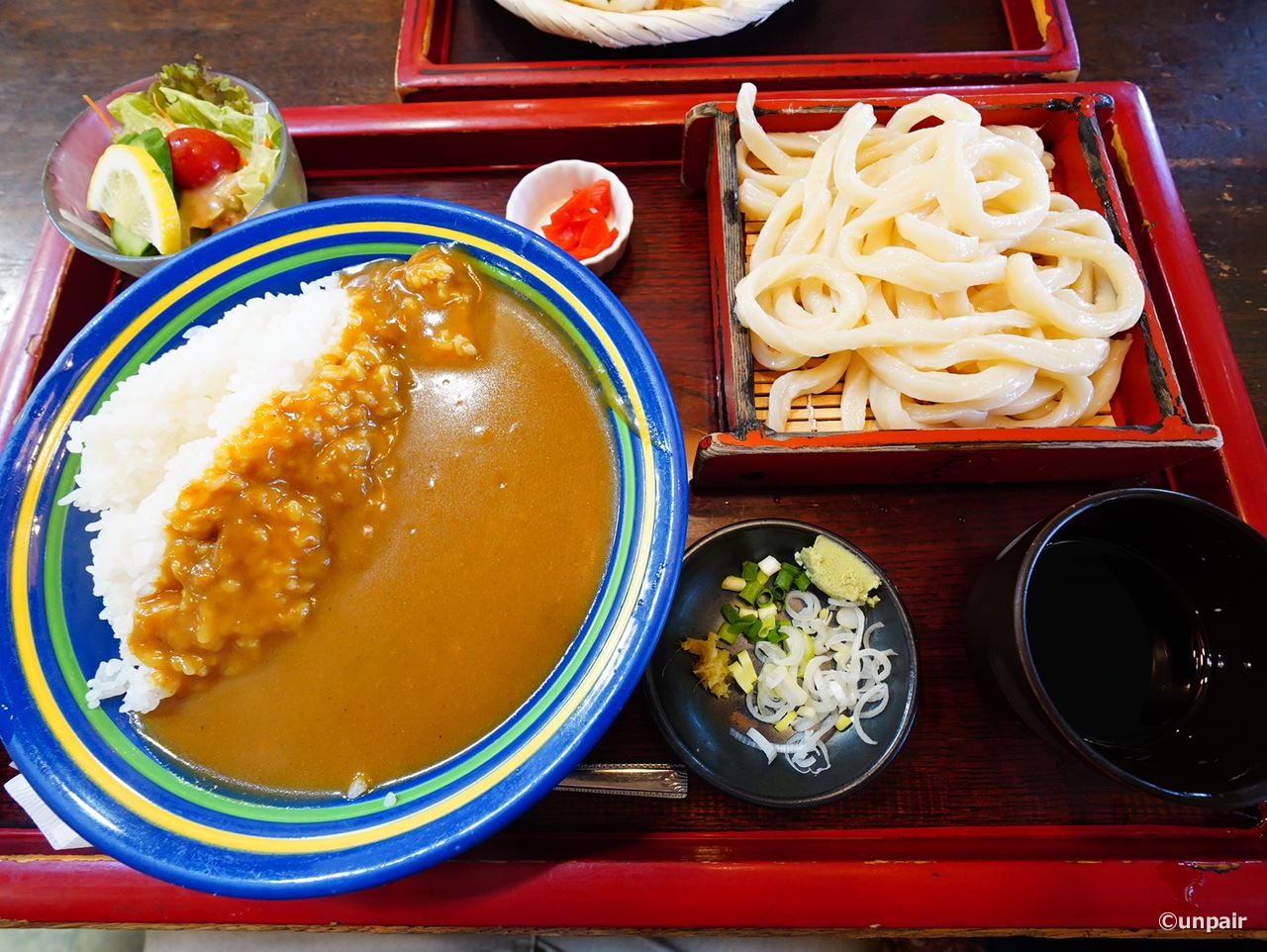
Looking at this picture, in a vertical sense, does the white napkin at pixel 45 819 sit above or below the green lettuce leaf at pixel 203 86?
below

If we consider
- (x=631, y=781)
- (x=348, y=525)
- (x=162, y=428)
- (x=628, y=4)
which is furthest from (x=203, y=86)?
(x=631, y=781)

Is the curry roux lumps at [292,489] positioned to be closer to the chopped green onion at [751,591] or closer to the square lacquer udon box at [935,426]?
the square lacquer udon box at [935,426]

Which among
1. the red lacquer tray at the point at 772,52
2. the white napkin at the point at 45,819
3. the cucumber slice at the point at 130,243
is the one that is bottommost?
the white napkin at the point at 45,819

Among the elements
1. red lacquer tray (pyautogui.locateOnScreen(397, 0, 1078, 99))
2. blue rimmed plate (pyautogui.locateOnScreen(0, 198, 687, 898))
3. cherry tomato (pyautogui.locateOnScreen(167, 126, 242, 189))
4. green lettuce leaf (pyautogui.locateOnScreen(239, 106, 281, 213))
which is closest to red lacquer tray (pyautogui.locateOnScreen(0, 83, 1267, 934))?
blue rimmed plate (pyautogui.locateOnScreen(0, 198, 687, 898))

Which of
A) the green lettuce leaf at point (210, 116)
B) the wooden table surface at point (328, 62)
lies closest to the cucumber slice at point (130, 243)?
the green lettuce leaf at point (210, 116)

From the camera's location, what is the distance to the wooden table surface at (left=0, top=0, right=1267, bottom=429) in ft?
8.04

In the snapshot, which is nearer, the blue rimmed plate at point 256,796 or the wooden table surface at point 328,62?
the blue rimmed plate at point 256,796

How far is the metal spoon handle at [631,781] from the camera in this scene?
5.50 ft

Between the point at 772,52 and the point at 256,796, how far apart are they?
8.99ft

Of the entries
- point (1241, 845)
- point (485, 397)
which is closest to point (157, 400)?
point (485, 397)

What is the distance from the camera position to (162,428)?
163cm

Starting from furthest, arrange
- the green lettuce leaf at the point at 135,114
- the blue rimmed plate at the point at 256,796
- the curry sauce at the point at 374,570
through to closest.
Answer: the green lettuce leaf at the point at 135,114 → the curry sauce at the point at 374,570 → the blue rimmed plate at the point at 256,796

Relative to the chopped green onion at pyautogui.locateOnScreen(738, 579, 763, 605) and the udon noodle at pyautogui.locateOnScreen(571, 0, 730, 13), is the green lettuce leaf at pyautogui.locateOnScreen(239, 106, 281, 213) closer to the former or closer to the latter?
the udon noodle at pyautogui.locateOnScreen(571, 0, 730, 13)

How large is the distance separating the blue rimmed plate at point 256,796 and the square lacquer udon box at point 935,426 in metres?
0.37
